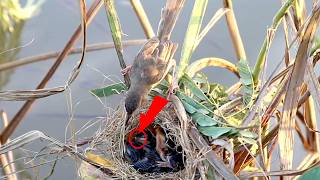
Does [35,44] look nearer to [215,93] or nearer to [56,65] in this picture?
[56,65]

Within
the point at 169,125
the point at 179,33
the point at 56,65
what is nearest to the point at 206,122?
the point at 169,125

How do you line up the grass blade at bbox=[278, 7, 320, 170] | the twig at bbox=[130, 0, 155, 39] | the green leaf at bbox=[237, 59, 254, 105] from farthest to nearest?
the twig at bbox=[130, 0, 155, 39] < the green leaf at bbox=[237, 59, 254, 105] < the grass blade at bbox=[278, 7, 320, 170]

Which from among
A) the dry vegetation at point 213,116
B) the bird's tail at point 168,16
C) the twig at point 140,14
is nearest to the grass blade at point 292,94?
the dry vegetation at point 213,116

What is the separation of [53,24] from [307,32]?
51 centimetres

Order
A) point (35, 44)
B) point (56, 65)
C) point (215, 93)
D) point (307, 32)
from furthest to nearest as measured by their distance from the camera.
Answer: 1. point (35, 44)
2. point (56, 65)
3. point (215, 93)
4. point (307, 32)

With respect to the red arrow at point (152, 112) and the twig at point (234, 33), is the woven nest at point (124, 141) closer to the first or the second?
the red arrow at point (152, 112)

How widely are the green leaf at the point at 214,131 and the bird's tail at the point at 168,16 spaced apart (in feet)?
0.28

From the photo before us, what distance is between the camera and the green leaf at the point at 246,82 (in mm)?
534

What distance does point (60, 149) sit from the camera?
0.51 meters

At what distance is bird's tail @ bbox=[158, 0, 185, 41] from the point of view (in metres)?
0.44

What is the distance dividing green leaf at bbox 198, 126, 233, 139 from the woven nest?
0.02 m

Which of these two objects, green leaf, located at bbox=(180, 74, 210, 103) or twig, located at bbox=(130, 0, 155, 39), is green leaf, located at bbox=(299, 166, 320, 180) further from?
twig, located at bbox=(130, 0, 155, 39)

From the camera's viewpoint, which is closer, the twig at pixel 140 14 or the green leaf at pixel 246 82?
the green leaf at pixel 246 82

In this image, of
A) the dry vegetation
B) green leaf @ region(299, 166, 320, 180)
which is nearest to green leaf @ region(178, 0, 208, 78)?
the dry vegetation
